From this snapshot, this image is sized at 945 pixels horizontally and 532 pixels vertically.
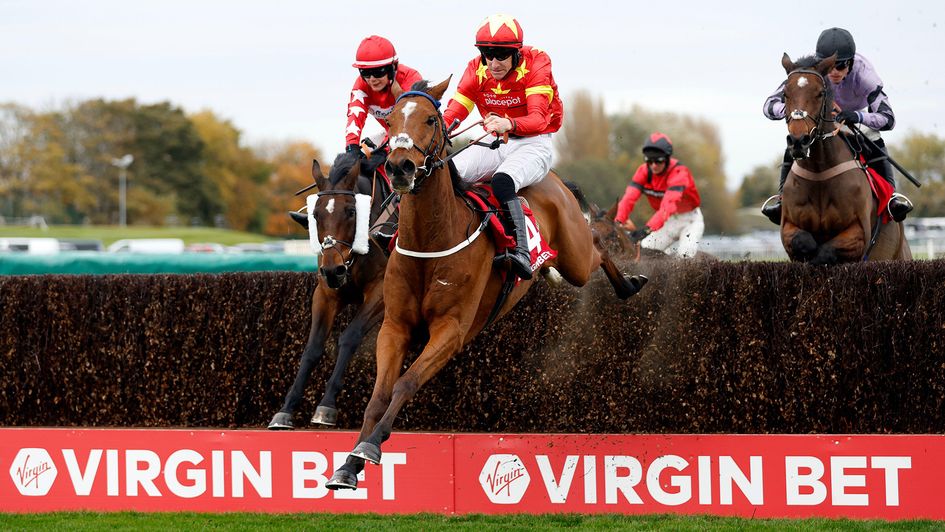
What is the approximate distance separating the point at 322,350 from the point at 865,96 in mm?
4344

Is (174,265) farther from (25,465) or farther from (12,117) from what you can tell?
(12,117)

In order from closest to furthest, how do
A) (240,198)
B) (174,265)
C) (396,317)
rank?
(396,317) < (174,265) < (240,198)

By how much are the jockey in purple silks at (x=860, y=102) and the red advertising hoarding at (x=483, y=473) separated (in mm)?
2428

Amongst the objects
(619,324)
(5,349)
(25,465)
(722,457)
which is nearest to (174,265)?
(5,349)

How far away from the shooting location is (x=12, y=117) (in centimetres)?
7094

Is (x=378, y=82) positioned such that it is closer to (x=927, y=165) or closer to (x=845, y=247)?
(x=845, y=247)

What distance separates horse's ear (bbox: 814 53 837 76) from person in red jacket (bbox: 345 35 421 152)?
8.50 feet

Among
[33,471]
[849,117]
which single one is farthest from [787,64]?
[33,471]

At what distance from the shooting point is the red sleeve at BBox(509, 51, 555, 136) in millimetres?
6270

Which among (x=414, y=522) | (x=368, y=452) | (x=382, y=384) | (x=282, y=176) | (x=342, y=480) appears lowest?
(x=414, y=522)

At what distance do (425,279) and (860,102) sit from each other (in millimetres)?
4181

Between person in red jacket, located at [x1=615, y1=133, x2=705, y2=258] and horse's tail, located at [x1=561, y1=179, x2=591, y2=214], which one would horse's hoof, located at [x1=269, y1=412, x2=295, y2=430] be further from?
person in red jacket, located at [x1=615, y1=133, x2=705, y2=258]

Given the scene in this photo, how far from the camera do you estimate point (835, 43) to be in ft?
25.8

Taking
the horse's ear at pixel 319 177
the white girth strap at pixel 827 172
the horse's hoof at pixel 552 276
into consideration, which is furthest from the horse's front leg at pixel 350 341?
the white girth strap at pixel 827 172
